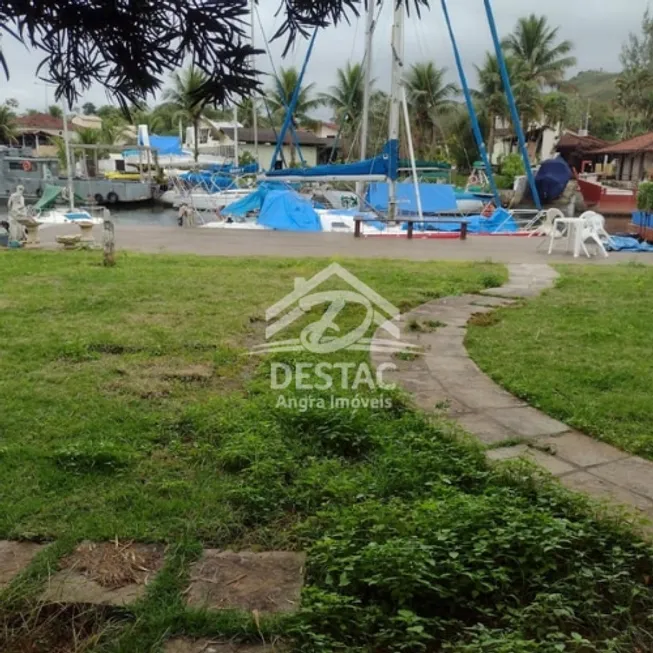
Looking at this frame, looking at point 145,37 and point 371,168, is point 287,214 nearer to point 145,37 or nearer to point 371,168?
point 371,168

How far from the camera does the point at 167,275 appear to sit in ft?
27.2

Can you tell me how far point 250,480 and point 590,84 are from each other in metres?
130

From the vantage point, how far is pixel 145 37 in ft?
5.64

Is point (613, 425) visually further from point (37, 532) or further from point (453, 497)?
point (37, 532)

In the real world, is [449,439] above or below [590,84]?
below

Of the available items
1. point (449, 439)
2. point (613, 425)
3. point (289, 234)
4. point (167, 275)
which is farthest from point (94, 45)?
point (289, 234)

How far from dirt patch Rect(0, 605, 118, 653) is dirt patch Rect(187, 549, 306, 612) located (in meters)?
0.29

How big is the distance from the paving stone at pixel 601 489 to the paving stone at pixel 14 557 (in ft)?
7.15

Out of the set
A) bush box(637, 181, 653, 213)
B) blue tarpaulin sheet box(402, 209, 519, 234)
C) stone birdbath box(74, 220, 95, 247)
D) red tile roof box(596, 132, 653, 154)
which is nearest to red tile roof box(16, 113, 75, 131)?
red tile roof box(596, 132, 653, 154)

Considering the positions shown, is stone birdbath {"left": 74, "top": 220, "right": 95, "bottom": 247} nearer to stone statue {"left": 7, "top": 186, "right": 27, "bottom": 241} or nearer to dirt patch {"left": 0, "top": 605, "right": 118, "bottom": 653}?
stone statue {"left": 7, "top": 186, "right": 27, "bottom": 241}

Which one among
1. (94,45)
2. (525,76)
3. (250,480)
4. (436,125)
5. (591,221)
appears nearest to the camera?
(94,45)

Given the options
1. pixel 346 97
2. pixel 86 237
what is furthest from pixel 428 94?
pixel 86 237

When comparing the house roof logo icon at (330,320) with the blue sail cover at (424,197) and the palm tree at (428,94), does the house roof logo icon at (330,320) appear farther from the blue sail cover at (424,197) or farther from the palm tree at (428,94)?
the palm tree at (428,94)

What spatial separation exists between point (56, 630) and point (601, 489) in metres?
2.20
